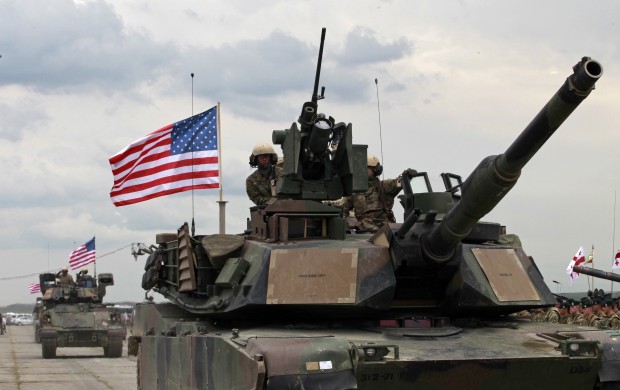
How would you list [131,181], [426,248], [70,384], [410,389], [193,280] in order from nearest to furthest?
[410,389], [426,248], [193,280], [131,181], [70,384]

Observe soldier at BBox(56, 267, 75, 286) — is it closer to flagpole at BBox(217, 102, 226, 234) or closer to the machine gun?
flagpole at BBox(217, 102, 226, 234)

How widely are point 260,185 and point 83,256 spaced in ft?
107

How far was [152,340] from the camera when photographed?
16000 millimetres

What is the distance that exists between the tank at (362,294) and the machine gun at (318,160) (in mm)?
20

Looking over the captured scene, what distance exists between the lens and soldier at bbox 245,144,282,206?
15.6 m

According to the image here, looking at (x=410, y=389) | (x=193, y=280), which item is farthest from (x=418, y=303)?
(x=193, y=280)

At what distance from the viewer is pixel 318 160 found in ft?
46.5

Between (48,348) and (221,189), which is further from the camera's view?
(48,348)

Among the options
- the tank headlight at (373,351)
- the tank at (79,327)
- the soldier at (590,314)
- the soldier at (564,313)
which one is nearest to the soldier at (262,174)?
the tank headlight at (373,351)

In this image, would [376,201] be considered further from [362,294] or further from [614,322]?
[614,322]

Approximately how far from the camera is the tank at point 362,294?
10.5 meters

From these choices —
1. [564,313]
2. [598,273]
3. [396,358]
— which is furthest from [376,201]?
[564,313]

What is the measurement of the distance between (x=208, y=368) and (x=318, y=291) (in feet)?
4.89

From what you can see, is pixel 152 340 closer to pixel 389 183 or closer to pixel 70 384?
pixel 389 183
